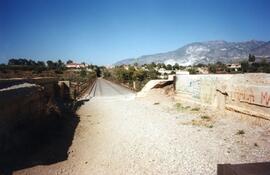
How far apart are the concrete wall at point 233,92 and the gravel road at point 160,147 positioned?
31.8 inches

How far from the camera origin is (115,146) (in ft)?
32.4

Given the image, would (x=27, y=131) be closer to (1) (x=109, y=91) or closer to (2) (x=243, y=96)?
(2) (x=243, y=96)

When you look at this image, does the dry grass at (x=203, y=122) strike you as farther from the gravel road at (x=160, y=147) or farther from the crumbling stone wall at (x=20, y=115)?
the crumbling stone wall at (x=20, y=115)

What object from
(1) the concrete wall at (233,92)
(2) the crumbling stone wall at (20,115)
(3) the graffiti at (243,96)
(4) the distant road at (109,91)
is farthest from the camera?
(4) the distant road at (109,91)

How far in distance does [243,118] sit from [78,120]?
9.40 m

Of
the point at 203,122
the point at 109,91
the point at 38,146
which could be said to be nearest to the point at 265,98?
the point at 203,122

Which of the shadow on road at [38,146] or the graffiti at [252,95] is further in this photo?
the graffiti at [252,95]

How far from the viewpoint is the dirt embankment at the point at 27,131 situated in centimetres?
785

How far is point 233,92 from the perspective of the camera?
44.4 feet

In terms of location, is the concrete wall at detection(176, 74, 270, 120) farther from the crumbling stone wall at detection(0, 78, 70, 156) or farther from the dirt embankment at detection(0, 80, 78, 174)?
the crumbling stone wall at detection(0, 78, 70, 156)

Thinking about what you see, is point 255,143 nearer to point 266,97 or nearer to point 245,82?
point 266,97

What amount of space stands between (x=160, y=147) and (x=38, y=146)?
15.2 ft

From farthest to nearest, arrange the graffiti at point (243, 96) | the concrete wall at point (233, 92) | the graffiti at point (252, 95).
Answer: the graffiti at point (243, 96) < the concrete wall at point (233, 92) < the graffiti at point (252, 95)

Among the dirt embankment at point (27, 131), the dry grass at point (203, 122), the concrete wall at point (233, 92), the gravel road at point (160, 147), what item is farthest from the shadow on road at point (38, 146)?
the concrete wall at point (233, 92)
